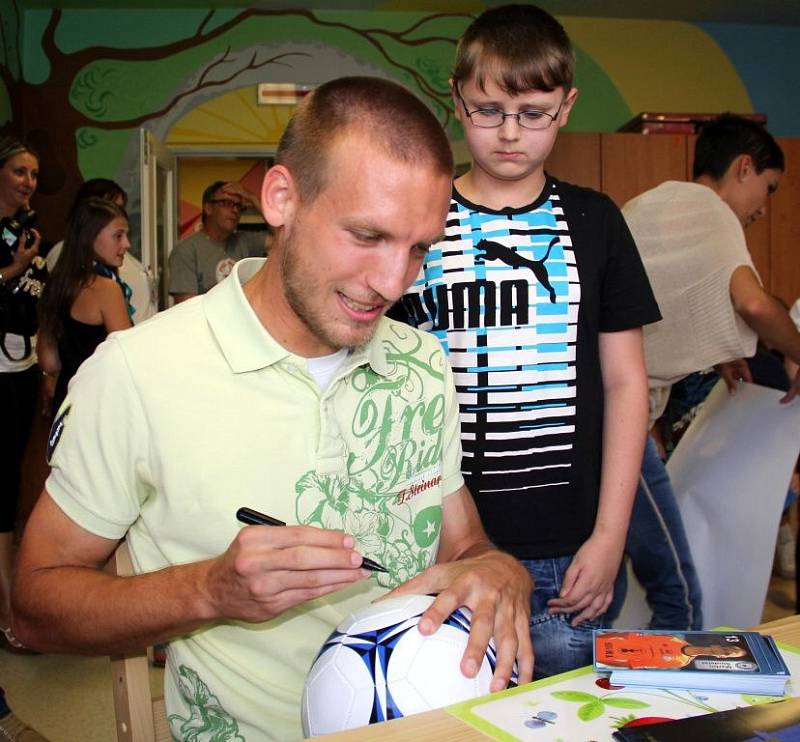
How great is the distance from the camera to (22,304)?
294cm

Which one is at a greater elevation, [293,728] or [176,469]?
[176,469]

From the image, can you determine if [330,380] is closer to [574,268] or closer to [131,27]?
[574,268]

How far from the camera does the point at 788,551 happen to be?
377 centimetres

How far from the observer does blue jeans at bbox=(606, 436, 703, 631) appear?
6.16ft

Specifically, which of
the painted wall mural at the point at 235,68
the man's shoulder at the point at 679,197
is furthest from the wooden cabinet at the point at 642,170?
the man's shoulder at the point at 679,197

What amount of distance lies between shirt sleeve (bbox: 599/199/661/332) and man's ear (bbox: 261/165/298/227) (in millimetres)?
639

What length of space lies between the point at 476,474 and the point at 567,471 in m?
0.16

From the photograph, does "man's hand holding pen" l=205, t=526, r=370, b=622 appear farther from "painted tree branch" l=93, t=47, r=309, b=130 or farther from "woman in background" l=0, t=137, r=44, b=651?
"painted tree branch" l=93, t=47, r=309, b=130

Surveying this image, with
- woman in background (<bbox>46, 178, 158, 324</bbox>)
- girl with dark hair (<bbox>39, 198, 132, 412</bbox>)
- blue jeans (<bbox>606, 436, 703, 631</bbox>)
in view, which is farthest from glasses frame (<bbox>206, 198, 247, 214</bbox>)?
blue jeans (<bbox>606, 436, 703, 631</bbox>)

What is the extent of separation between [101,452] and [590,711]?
627 mm

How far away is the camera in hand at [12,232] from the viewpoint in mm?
2889

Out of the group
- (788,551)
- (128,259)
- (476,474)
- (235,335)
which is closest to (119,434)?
(235,335)

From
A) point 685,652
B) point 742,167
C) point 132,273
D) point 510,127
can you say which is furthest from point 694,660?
point 132,273

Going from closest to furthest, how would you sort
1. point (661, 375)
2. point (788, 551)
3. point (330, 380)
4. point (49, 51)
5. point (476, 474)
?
point (330, 380), point (476, 474), point (661, 375), point (788, 551), point (49, 51)
